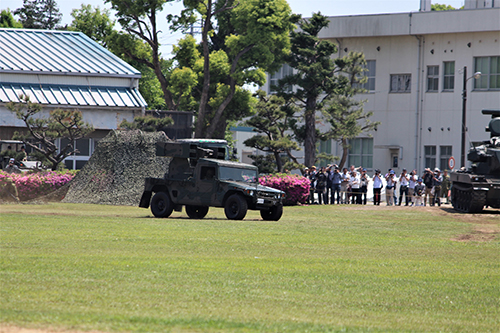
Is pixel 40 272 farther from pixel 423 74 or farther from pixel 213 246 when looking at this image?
pixel 423 74

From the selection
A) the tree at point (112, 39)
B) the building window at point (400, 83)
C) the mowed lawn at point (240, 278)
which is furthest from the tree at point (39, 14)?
the mowed lawn at point (240, 278)

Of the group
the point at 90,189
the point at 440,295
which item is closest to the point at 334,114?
the point at 90,189

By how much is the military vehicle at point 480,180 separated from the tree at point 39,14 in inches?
2525

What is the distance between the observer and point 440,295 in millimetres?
10398

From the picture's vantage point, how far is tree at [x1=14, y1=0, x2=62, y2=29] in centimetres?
8506

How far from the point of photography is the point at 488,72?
56.6 metres

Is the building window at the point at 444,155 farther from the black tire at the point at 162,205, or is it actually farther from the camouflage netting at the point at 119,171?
the black tire at the point at 162,205

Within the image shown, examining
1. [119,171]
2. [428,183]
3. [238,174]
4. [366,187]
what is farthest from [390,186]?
[238,174]

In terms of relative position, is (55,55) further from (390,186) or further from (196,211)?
(196,211)

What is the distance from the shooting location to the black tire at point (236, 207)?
73.4 ft

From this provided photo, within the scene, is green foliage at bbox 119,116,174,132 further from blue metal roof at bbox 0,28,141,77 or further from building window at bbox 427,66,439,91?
building window at bbox 427,66,439,91

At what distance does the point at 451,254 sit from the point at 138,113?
30.1 m

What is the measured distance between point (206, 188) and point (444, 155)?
126 feet

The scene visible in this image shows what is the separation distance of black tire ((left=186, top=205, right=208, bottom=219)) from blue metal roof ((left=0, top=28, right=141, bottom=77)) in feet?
69.2
